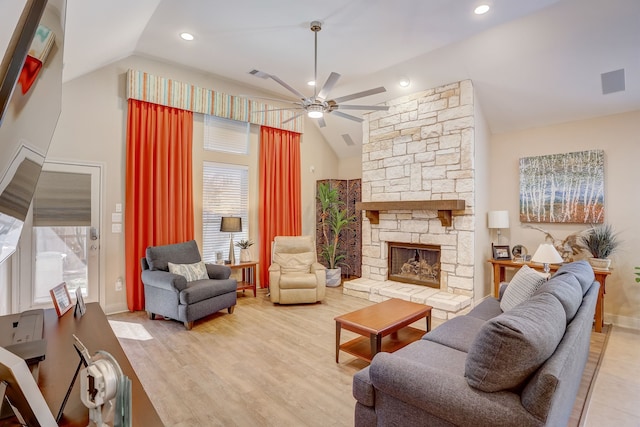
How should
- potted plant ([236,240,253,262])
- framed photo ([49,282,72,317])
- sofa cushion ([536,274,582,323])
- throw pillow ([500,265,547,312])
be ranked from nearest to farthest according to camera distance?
sofa cushion ([536,274,582,323])
framed photo ([49,282,72,317])
throw pillow ([500,265,547,312])
potted plant ([236,240,253,262])

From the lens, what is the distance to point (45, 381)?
127 cm

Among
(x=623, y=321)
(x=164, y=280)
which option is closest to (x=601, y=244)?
(x=623, y=321)

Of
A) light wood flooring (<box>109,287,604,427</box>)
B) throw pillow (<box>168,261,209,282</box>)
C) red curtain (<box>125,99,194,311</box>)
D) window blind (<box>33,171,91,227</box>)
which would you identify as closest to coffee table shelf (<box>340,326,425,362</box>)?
light wood flooring (<box>109,287,604,427</box>)

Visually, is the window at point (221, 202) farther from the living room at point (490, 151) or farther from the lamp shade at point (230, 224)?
the lamp shade at point (230, 224)

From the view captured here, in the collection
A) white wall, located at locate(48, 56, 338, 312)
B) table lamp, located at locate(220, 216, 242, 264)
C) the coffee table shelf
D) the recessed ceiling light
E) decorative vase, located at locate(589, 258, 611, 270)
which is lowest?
the coffee table shelf

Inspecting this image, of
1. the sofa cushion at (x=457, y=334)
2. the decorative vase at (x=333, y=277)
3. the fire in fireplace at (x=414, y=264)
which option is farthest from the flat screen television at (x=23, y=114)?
the decorative vase at (x=333, y=277)

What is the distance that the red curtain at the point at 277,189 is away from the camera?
18.6 feet

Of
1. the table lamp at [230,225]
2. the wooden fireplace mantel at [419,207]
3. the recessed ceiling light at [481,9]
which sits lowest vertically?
the table lamp at [230,225]

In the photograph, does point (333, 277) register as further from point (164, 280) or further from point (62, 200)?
point (62, 200)

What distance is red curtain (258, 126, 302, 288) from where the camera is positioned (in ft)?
18.6

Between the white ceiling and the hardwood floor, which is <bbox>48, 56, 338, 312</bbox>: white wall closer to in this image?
the white ceiling

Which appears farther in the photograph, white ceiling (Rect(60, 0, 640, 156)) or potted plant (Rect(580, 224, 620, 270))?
potted plant (Rect(580, 224, 620, 270))

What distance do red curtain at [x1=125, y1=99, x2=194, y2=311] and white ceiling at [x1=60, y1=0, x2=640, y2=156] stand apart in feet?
2.59

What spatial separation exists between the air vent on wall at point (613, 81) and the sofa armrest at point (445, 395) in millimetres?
4060
